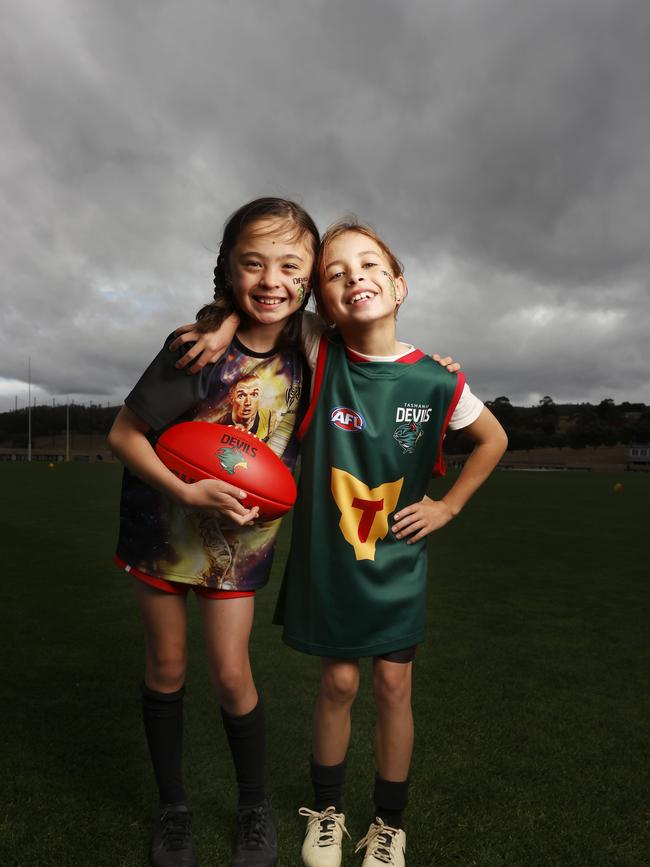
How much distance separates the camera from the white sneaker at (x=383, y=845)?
188cm

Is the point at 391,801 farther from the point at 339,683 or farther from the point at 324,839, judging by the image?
the point at 339,683

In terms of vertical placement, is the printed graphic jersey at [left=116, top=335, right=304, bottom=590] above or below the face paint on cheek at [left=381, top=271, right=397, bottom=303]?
below

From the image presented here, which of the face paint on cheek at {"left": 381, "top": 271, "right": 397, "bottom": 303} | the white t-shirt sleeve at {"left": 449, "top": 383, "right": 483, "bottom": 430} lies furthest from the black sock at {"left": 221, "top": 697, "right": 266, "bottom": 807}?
the face paint on cheek at {"left": 381, "top": 271, "right": 397, "bottom": 303}

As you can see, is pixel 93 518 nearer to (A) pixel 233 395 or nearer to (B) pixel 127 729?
(B) pixel 127 729

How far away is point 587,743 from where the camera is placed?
2674mm

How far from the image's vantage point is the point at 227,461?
1.83 m

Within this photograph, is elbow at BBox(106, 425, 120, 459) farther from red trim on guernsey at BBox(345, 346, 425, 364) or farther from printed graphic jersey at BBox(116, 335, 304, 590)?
red trim on guernsey at BBox(345, 346, 425, 364)

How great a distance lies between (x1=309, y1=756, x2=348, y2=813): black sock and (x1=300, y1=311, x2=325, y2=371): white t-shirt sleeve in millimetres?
1154

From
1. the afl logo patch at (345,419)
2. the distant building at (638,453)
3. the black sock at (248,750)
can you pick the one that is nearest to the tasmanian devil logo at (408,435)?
the afl logo patch at (345,419)

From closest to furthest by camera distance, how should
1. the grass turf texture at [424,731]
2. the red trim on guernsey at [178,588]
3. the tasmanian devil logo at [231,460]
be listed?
the tasmanian devil logo at [231,460] → the red trim on guernsey at [178,588] → the grass turf texture at [424,731]

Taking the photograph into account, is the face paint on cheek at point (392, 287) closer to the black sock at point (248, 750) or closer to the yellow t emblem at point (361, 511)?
the yellow t emblem at point (361, 511)

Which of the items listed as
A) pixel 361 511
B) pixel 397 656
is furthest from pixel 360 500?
→ pixel 397 656

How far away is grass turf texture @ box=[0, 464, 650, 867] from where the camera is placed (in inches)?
79.9

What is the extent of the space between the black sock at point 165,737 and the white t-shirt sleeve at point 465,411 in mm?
1115
